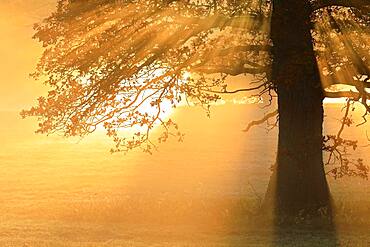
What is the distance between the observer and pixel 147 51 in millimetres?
17203

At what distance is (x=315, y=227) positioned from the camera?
1766cm

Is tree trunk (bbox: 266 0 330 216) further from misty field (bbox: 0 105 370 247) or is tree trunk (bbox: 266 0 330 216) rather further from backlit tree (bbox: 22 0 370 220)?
misty field (bbox: 0 105 370 247)

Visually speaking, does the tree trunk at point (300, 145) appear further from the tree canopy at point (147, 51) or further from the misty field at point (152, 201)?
the misty field at point (152, 201)

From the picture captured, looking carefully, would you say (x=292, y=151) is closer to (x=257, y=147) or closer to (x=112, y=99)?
(x=112, y=99)

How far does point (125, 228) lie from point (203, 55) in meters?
5.27

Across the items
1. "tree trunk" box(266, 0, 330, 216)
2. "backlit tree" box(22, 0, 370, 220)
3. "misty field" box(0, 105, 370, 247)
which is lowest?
"misty field" box(0, 105, 370, 247)

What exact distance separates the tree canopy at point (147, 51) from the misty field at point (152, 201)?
112 inches

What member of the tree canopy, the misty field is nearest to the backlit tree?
the tree canopy

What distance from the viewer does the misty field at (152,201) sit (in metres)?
16.9

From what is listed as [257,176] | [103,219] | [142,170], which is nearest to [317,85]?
[103,219]

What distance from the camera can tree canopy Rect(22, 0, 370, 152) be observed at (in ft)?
55.0

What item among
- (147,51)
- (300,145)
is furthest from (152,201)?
(147,51)

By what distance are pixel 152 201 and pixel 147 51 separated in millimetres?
7302

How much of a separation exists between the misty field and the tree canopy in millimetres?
2840
